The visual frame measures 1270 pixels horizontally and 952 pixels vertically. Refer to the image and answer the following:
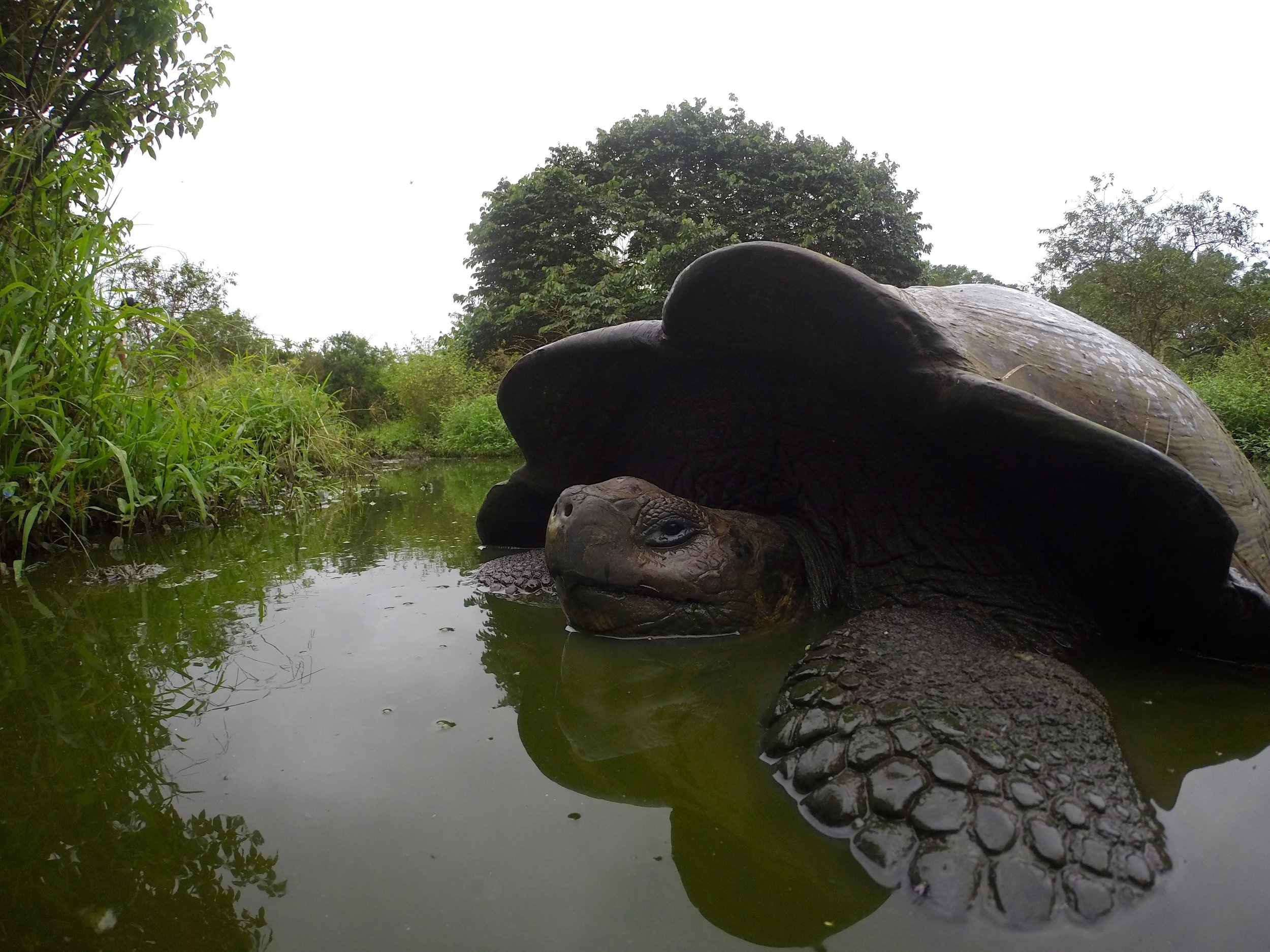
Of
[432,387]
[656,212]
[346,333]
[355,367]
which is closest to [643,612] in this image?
[432,387]

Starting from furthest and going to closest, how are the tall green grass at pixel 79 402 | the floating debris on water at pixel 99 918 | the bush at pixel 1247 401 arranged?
the bush at pixel 1247 401 < the tall green grass at pixel 79 402 < the floating debris on water at pixel 99 918

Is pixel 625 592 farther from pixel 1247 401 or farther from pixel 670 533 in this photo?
pixel 1247 401

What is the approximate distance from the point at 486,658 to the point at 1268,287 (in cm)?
2042

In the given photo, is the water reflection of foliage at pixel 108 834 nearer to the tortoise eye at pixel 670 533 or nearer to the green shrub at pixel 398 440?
the tortoise eye at pixel 670 533

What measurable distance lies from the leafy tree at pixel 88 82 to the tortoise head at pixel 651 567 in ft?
8.43

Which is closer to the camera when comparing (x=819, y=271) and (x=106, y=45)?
(x=819, y=271)

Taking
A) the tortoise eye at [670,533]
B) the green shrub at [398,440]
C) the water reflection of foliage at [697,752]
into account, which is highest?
the tortoise eye at [670,533]

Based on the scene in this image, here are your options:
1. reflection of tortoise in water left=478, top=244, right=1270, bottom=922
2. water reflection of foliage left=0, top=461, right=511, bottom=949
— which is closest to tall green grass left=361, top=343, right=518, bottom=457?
water reflection of foliage left=0, top=461, right=511, bottom=949

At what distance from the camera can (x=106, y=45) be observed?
3.04 metres

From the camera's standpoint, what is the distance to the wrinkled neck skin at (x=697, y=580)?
1.65 meters

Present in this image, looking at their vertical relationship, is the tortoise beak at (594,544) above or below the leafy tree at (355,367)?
below

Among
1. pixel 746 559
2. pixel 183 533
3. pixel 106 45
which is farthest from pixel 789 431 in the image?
pixel 106 45

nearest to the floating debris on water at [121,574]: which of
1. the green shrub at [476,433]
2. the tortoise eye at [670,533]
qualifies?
the tortoise eye at [670,533]

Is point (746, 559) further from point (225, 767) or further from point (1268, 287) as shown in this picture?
point (1268, 287)
